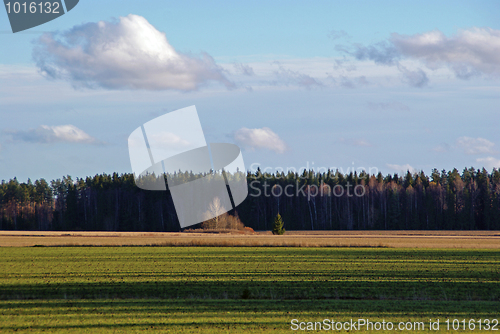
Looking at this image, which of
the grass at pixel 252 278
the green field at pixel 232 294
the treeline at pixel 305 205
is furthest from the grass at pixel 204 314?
the treeline at pixel 305 205

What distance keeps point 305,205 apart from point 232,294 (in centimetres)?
10174

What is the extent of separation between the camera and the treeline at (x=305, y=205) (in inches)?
4444

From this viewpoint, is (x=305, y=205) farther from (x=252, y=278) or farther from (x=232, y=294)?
(x=232, y=294)

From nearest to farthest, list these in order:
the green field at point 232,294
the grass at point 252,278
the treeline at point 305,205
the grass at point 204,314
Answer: the grass at point 204,314 → the green field at point 232,294 → the grass at point 252,278 → the treeline at point 305,205

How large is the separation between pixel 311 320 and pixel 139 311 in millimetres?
6046

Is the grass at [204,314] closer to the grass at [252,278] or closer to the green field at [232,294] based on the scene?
the green field at [232,294]

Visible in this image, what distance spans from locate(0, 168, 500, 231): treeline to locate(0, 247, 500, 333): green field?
83637 mm

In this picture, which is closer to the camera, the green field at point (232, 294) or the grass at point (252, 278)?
the green field at point (232, 294)

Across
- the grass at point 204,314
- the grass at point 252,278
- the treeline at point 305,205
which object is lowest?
the treeline at point 305,205

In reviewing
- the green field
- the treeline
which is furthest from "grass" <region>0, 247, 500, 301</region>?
the treeline

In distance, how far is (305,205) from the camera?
12075 cm

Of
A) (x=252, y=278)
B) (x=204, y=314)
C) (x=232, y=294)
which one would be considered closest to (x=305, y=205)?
(x=252, y=278)

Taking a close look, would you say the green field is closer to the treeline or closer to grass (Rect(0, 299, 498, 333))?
grass (Rect(0, 299, 498, 333))

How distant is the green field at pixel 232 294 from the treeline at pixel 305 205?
83637mm
